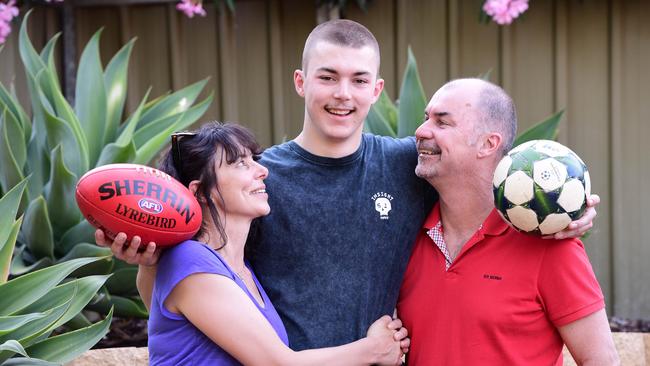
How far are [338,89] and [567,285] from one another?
108 centimetres

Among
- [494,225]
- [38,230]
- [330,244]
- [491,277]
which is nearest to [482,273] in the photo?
[491,277]

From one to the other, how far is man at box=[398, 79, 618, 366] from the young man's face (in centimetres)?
26

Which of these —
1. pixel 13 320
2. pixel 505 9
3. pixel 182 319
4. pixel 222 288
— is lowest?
pixel 13 320

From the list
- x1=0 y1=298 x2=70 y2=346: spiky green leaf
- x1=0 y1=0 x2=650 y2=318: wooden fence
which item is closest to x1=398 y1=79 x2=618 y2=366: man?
x1=0 y1=298 x2=70 y2=346: spiky green leaf

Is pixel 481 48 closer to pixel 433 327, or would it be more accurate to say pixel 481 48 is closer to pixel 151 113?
pixel 151 113

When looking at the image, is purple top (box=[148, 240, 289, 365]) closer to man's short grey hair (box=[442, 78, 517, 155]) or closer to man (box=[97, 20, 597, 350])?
man (box=[97, 20, 597, 350])

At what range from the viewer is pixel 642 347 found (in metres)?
4.57

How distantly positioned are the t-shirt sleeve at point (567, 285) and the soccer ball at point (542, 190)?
150 millimetres

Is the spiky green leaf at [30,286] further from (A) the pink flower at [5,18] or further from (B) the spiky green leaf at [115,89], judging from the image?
(A) the pink flower at [5,18]

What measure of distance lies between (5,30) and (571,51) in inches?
146

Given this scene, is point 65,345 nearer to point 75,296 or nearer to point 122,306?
point 75,296

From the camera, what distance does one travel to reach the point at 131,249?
125 inches

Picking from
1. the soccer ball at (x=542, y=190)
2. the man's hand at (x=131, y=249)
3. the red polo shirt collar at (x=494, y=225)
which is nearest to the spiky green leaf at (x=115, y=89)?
the man's hand at (x=131, y=249)

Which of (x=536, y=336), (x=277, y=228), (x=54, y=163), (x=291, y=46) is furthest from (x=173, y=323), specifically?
(x=291, y=46)
